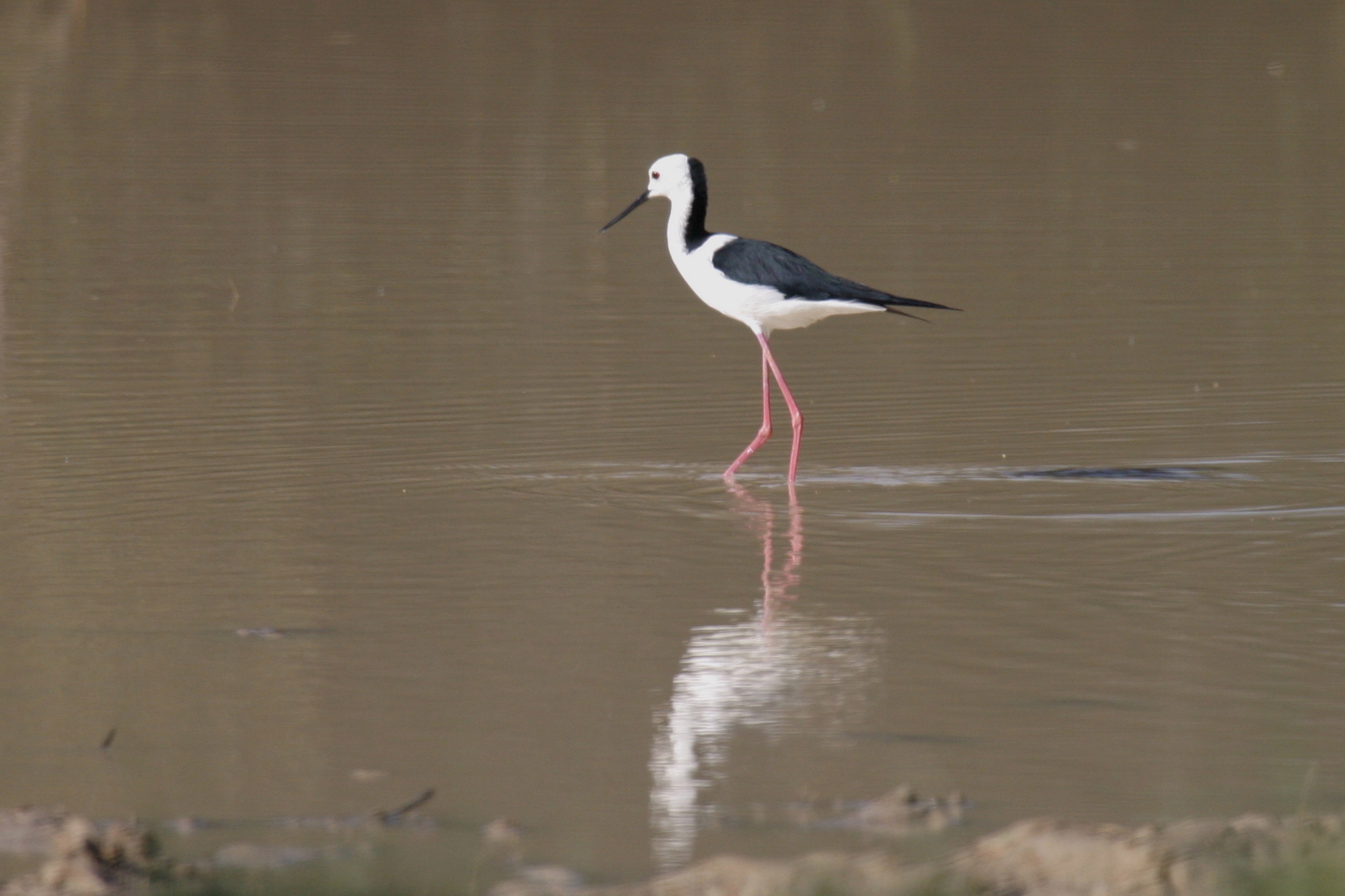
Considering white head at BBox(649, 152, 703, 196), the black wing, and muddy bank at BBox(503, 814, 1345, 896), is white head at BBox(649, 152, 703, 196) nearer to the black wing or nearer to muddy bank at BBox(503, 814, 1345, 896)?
→ the black wing

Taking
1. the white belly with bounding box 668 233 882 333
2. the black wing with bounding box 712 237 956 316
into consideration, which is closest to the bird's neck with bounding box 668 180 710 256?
the white belly with bounding box 668 233 882 333

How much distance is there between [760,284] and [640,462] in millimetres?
960

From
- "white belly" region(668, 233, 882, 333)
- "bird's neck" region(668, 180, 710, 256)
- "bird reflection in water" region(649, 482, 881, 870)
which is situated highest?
"bird's neck" region(668, 180, 710, 256)

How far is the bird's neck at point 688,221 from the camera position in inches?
381

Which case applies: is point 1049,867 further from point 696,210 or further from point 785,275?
point 696,210

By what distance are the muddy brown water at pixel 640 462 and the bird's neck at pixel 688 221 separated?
28.5 inches

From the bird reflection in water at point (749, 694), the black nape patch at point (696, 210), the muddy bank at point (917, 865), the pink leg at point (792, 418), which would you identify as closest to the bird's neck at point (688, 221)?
the black nape patch at point (696, 210)

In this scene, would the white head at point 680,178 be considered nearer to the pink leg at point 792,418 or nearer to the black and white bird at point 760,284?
the black and white bird at point 760,284

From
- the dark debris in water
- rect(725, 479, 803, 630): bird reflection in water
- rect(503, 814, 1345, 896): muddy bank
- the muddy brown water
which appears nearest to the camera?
rect(503, 814, 1345, 896): muddy bank

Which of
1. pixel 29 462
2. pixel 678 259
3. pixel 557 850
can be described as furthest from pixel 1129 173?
pixel 557 850

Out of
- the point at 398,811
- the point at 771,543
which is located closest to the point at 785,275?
the point at 771,543

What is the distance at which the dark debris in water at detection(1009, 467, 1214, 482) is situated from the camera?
8281 mm

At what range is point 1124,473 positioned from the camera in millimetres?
8336

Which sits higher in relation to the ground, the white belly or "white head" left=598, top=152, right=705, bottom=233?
"white head" left=598, top=152, right=705, bottom=233
